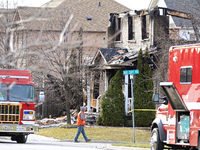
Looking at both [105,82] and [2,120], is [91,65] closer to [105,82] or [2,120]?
[105,82]

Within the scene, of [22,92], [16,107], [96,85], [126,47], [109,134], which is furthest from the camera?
[96,85]

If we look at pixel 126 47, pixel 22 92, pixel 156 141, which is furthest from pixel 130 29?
pixel 156 141

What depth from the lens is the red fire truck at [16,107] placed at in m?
16.6

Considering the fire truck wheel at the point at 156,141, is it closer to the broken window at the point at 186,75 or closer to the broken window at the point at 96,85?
the broken window at the point at 186,75

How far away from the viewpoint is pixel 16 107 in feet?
55.4

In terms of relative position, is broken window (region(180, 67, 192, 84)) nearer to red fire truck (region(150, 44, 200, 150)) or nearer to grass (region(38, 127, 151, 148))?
red fire truck (region(150, 44, 200, 150))

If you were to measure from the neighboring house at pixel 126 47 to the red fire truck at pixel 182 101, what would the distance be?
41.4 ft

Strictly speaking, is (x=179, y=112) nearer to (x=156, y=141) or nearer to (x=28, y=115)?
(x=156, y=141)

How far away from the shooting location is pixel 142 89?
24469 mm

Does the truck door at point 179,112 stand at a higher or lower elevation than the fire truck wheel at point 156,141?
higher

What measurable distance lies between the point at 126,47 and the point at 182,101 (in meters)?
18.2

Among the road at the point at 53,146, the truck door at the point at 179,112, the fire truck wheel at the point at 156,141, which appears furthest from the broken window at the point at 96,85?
the truck door at the point at 179,112

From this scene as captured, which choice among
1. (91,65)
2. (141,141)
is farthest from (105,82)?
(141,141)

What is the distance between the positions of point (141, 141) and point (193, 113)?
8785 mm
